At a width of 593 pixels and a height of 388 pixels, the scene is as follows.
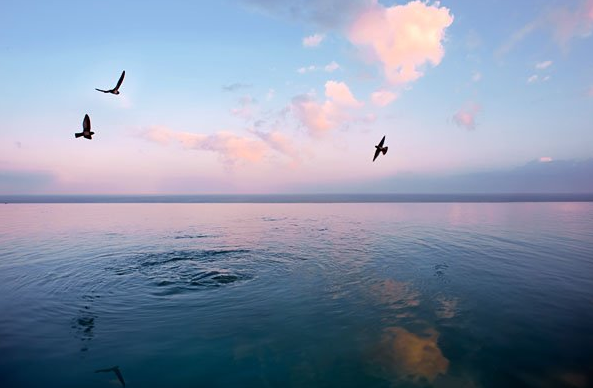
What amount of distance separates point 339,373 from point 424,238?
21.9 m

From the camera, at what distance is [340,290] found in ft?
44.5

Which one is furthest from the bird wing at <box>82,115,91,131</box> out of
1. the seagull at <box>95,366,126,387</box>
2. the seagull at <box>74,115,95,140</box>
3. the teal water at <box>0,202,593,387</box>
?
the seagull at <box>95,366,126,387</box>

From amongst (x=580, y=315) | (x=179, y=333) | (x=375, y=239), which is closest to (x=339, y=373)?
(x=179, y=333)

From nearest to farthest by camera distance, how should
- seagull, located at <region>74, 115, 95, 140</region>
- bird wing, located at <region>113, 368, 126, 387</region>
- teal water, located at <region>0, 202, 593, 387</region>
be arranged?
Result: bird wing, located at <region>113, 368, 126, 387</region>
teal water, located at <region>0, 202, 593, 387</region>
seagull, located at <region>74, 115, 95, 140</region>

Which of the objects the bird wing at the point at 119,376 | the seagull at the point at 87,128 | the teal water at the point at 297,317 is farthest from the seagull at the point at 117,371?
the seagull at the point at 87,128

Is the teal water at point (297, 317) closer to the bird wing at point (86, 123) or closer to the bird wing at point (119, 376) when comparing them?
the bird wing at point (119, 376)

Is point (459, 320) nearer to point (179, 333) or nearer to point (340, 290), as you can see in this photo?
point (340, 290)

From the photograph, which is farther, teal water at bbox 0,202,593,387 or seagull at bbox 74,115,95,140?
seagull at bbox 74,115,95,140

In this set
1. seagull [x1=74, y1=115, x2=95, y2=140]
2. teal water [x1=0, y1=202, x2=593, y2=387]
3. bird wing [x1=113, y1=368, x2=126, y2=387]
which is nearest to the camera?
bird wing [x1=113, y1=368, x2=126, y2=387]

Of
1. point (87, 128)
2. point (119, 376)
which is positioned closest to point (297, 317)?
point (119, 376)

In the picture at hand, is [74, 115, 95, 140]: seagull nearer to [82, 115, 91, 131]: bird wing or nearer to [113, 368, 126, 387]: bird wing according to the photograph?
[82, 115, 91, 131]: bird wing

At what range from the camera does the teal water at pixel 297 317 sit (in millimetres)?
7840

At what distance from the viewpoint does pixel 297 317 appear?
10938mm

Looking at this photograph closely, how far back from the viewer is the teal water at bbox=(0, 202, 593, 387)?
784 centimetres
